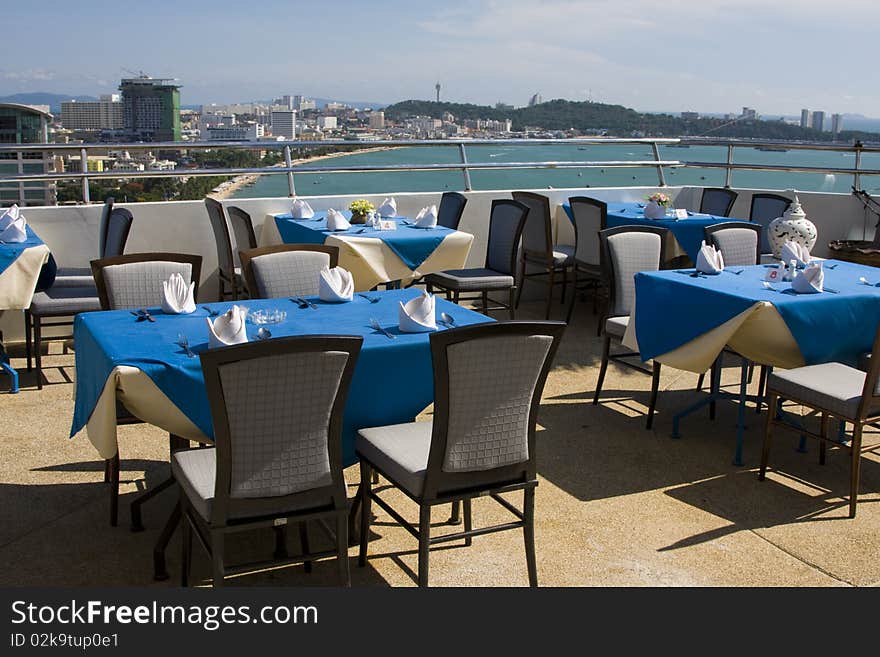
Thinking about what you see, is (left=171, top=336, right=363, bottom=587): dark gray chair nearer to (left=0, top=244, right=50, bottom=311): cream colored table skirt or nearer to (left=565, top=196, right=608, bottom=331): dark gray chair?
(left=0, top=244, right=50, bottom=311): cream colored table skirt

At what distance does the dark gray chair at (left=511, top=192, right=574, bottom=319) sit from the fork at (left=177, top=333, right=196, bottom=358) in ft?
14.4

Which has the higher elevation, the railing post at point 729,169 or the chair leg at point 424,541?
the railing post at point 729,169

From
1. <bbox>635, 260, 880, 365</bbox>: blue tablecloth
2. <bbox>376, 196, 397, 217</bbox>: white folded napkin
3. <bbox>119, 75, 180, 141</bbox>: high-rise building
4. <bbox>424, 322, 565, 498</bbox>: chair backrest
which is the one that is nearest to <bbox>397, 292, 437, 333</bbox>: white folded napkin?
<bbox>424, 322, 565, 498</bbox>: chair backrest

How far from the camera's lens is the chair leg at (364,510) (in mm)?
3381

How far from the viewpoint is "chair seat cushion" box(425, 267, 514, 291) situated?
677cm

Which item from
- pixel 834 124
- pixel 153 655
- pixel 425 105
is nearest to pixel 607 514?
pixel 153 655

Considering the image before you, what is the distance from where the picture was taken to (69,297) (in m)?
5.64

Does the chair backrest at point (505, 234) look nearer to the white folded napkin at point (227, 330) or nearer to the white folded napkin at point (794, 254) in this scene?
the white folded napkin at point (794, 254)

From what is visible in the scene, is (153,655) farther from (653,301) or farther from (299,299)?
(653,301)

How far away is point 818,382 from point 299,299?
229cm

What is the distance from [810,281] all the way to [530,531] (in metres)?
2.30

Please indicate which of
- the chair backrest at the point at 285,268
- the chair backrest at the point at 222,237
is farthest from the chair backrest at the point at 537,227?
the chair backrest at the point at 285,268

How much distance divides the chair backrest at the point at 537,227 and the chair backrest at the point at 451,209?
1.73ft

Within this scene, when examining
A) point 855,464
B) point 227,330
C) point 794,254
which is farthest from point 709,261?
point 227,330
